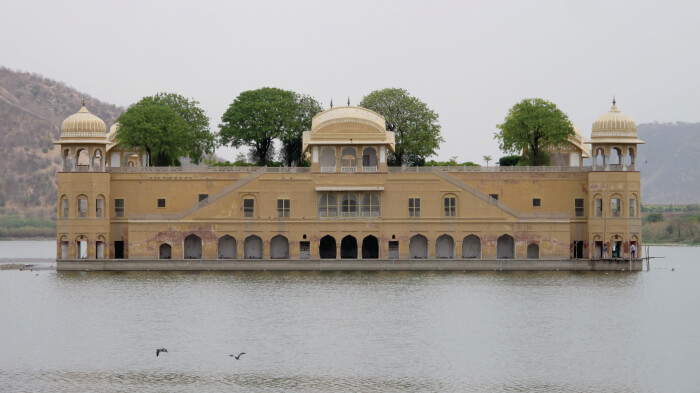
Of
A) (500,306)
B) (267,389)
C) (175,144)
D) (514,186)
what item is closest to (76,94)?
(175,144)

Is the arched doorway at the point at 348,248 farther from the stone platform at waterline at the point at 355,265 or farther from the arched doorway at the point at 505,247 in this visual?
the arched doorway at the point at 505,247

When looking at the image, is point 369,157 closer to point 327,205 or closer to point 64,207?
point 327,205

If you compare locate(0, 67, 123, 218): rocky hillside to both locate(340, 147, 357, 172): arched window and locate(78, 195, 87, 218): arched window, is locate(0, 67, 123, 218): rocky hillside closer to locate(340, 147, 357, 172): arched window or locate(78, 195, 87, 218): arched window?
locate(78, 195, 87, 218): arched window

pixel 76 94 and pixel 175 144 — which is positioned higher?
pixel 76 94

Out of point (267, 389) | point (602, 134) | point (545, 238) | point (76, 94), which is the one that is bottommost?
point (267, 389)

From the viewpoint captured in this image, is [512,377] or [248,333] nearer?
[512,377]

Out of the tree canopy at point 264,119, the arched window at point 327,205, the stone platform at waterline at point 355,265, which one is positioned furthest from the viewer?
the tree canopy at point 264,119

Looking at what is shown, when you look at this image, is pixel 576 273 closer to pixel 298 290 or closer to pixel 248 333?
pixel 298 290

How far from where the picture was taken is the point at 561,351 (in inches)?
1703

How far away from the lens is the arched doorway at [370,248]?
75.8 m

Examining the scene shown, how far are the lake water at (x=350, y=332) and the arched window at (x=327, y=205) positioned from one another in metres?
6.12

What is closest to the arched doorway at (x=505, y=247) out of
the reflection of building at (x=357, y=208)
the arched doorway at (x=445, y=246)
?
the reflection of building at (x=357, y=208)

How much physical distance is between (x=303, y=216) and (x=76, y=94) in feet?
427

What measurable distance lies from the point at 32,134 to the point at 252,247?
99.4 m
